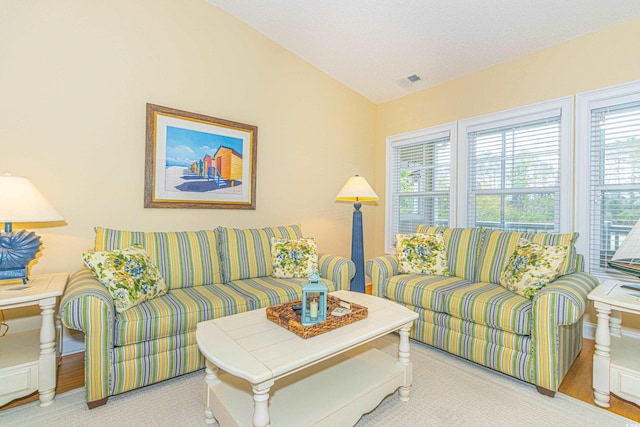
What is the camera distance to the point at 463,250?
2.88 m

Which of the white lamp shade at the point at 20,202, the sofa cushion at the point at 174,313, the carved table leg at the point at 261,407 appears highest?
the white lamp shade at the point at 20,202

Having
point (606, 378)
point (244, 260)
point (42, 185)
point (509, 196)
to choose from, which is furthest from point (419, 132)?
point (42, 185)

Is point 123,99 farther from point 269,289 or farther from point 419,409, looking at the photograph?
point 419,409

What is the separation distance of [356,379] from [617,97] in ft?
9.91

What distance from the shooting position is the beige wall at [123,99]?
2.22 meters

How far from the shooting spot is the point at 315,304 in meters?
1.68

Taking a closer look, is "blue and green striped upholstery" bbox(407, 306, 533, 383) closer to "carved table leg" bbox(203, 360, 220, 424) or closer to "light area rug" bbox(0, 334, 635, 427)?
"light area rug" bbox(0, 334, 635, 427)

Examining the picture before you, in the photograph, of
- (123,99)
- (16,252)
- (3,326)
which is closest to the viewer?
(16,252)

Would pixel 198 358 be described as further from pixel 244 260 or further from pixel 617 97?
pixel 617 97

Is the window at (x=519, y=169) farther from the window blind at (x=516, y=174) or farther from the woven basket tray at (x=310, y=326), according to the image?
the woven basket tray at (x=310, y=326)

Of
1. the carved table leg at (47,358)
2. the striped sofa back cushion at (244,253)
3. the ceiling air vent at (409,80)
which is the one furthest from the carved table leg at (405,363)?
the ceiling air vent at (409,80)

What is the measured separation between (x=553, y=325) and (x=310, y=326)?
1431 millimetres

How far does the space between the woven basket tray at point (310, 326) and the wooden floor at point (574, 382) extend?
4.07 feet

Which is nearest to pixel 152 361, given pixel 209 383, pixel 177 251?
pixel 209 383
